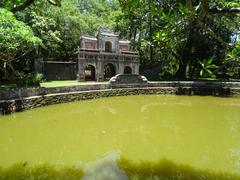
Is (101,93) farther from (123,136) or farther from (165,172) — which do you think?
(165,172)

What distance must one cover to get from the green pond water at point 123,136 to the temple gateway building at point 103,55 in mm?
10573

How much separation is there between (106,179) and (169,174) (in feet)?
4.18

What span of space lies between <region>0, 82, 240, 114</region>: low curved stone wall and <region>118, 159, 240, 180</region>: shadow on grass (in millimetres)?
7544

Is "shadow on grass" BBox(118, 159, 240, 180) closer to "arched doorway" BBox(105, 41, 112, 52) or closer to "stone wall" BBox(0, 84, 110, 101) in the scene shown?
"stone wall" BBox(0, 84, 110, 101)

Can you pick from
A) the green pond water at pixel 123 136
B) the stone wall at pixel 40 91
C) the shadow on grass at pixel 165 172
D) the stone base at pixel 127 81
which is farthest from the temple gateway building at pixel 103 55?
the shadow on grass at pixel 165 172

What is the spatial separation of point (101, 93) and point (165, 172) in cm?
1133

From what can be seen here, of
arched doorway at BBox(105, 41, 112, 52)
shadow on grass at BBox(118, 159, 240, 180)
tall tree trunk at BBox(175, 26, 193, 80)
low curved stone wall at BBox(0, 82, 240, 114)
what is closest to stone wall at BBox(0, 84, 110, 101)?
low curved stone wall at BBox(0, 82, 240, 114)

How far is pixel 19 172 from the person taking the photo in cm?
486

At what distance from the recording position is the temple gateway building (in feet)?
71.2

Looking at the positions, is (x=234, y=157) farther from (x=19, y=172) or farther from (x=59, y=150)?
(x=19, y=172)

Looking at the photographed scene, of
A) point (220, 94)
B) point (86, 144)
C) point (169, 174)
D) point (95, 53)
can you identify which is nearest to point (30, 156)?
point (86, 144)

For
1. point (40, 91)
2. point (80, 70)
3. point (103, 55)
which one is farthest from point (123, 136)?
point (103, 55)

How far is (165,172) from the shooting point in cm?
483

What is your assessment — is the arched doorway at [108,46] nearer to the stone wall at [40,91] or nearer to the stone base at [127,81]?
the stone base at [127,81]
